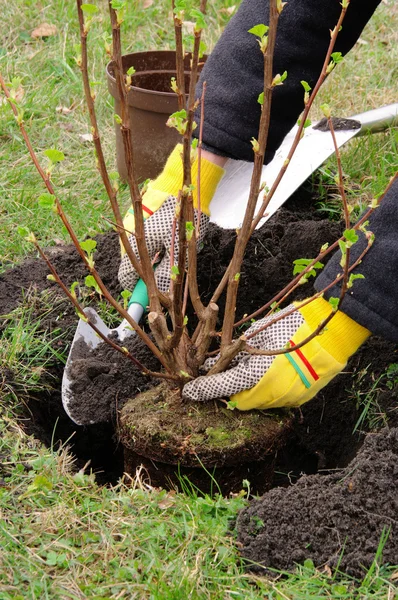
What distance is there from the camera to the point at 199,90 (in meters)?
2.15

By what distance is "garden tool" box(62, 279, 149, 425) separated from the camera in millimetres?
2180

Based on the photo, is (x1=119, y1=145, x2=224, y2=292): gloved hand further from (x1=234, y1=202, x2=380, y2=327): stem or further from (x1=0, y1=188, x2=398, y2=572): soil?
(x1=234, y1=202, x2=380, y2=327): stem

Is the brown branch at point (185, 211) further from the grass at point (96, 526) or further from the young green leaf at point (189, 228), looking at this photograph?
the grass at point (96, 526)

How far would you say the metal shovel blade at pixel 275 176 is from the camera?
101 inches

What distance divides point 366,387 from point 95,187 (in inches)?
64.7

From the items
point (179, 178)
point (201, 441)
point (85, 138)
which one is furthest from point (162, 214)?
point (85, 138)

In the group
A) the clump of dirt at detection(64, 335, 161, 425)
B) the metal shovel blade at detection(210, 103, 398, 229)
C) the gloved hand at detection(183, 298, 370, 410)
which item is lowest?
the clump of dirt at detection(64, 335, 161, 425)

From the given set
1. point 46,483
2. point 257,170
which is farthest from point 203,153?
point 46,483

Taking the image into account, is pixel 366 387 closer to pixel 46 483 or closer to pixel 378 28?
pixel 46 483

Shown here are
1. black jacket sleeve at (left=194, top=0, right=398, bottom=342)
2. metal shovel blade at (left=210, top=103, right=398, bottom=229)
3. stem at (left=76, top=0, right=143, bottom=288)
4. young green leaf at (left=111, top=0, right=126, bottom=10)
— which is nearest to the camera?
young green leaf at (left=111, top=0, right=126, bottom=10)

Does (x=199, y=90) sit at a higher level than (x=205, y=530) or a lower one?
higher

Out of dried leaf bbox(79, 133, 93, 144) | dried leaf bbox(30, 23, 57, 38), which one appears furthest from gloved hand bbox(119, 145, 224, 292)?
dried leaf bbox(30, 23, 57, 38)

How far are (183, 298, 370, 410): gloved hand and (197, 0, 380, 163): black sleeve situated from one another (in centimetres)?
57

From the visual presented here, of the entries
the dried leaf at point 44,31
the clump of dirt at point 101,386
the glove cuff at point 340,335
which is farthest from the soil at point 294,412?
the dried leaf at point 44,31
